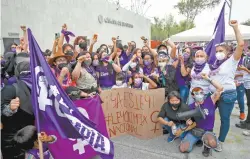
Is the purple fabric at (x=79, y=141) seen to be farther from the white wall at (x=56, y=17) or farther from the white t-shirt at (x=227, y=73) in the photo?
the white wall at (x=56, y=17)

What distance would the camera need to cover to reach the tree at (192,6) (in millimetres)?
35750

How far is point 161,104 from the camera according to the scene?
398 centimetres

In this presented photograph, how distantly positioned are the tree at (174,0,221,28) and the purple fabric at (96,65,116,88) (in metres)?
35.4

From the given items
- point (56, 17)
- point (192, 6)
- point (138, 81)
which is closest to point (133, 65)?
point (138, 81)

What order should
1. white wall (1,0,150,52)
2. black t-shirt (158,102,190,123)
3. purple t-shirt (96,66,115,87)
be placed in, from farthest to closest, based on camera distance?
white wall (1,0,150,52), purple t-shirt (96,66,115,87), black t-shirt (158,102,190,123)

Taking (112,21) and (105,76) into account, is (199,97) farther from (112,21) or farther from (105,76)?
(112,21)

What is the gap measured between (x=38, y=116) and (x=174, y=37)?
943 centimetres

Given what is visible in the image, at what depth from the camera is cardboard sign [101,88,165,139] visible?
3.86 metres

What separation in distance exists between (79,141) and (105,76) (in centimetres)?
160

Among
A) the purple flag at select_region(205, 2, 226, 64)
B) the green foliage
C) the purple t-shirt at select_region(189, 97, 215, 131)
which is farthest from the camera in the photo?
the green foliage

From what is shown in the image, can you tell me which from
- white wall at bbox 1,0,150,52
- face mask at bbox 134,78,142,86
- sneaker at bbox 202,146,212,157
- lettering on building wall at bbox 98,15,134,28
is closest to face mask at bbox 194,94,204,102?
sneaker at bbox 202,146,212,157

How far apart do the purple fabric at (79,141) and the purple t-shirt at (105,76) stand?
1.12m

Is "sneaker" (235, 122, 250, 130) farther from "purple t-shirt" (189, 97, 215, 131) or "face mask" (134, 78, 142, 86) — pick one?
"face mask" (134, 78, 142, 86)

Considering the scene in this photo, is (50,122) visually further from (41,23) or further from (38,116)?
(41,23)
